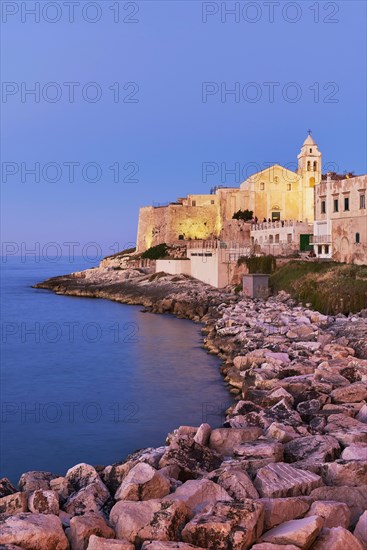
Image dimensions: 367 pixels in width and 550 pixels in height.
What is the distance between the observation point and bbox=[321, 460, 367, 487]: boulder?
6.63m

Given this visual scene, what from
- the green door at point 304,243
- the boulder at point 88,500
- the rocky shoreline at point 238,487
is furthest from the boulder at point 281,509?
the green door at point 304,243

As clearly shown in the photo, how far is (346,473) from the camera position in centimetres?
669

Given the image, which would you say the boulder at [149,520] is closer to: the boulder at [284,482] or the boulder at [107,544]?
the boulder at [107,544]

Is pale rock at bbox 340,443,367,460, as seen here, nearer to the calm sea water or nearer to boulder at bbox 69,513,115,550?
boulder at bbox 69,513,115,550

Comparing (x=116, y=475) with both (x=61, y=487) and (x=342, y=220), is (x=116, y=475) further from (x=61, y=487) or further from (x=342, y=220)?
(x=342, y=220)

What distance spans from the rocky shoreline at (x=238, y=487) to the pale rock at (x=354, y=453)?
12 mm

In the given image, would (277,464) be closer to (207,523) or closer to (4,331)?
(207,523)

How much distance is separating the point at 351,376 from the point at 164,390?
17.0ft

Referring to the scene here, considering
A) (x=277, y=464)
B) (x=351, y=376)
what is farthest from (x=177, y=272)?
(x=277, y=464)

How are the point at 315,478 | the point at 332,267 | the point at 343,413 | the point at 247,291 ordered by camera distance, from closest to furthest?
1. the point at 315,478
2. the point at 343,413
3. the point at 332,267
4. the point at 247,291

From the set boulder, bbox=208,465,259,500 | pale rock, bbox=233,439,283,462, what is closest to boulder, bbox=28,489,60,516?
boulder, bbox=208,465,259,500

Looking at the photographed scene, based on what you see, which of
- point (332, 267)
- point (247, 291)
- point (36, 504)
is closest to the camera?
point (36, 504)

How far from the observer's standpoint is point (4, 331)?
29.1 metres

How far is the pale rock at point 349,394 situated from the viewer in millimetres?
10320
